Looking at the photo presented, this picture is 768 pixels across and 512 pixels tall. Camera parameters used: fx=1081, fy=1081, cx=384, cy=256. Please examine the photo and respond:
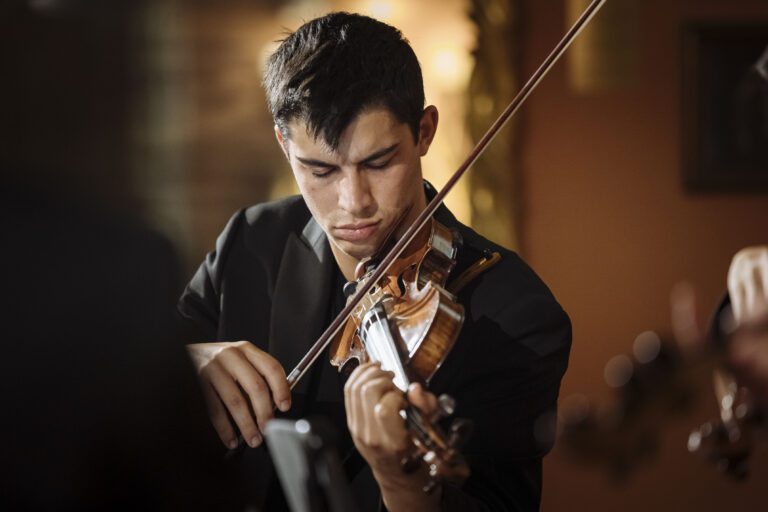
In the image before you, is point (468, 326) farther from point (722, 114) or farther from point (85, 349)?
point (722, 114)

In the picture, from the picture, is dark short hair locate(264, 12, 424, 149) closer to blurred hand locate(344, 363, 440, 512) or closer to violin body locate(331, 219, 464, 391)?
violin body locate(331, 219, 464, 391)

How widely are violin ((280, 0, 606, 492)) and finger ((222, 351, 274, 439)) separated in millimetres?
68

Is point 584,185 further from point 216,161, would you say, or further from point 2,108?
point 2,108

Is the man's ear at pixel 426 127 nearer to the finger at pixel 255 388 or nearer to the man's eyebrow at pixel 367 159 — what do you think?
the man's eyebrow at pixel 367 159

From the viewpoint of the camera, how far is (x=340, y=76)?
1.28 meters

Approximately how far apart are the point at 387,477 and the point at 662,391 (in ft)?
1.43

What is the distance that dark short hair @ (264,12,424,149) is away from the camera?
1266mm

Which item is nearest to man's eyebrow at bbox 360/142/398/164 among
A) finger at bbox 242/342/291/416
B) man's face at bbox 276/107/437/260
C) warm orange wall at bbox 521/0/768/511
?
man's face at bbox 276/107/437/260

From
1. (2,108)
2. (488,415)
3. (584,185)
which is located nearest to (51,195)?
(2,108)

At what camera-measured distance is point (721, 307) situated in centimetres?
126

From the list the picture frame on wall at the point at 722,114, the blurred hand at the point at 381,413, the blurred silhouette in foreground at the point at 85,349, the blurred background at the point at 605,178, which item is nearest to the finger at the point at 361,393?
the blurred hand at the point at 381,413

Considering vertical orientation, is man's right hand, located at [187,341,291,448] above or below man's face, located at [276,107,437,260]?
below

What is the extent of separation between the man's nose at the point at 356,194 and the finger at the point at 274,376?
20 centimetres

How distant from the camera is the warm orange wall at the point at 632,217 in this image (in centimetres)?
268
